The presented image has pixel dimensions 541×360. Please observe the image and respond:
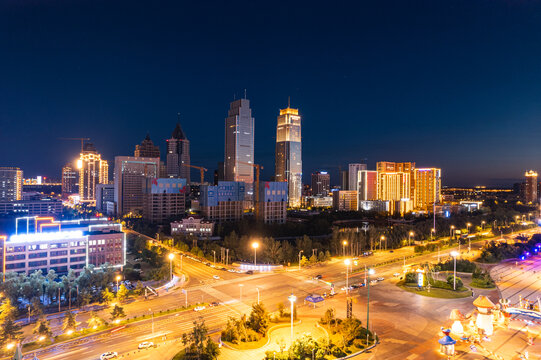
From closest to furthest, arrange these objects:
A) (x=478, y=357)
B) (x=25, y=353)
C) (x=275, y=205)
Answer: (x=478, y=357) → (x=25, y=353) → (x=275, y=205)

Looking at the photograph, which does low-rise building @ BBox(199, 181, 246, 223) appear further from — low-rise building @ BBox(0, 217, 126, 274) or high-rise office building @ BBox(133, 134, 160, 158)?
high-rise office building @ BBox(133, 134, 160, 158)

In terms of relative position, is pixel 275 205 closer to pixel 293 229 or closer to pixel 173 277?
pixel 293 229

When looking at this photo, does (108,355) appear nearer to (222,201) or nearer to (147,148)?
(222,201)

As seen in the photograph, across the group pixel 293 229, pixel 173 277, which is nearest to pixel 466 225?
pixel 293 229

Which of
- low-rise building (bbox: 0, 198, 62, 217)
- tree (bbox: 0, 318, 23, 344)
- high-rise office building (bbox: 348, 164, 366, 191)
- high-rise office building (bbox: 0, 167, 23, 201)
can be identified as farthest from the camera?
high-rise office building (bbox: 348, 164, 366, 191)

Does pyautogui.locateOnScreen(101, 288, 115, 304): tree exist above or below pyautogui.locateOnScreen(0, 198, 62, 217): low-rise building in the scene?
below

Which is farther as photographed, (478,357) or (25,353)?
(25,353)

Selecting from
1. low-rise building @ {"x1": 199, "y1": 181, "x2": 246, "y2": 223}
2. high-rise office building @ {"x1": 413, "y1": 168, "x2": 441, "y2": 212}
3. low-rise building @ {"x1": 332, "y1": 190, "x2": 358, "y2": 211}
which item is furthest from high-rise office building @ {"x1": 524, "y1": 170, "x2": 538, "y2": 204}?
low-rise building @ {"x1": 199, "y1": 181, "x2": 246, "y2": 223}

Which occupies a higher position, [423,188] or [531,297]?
[423,188]
